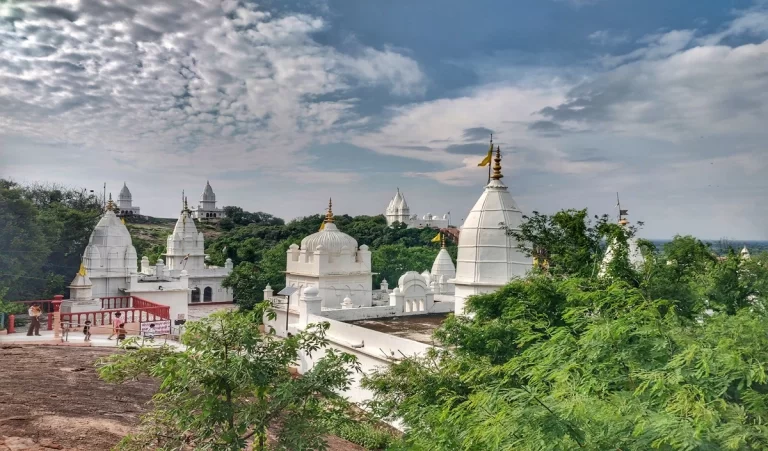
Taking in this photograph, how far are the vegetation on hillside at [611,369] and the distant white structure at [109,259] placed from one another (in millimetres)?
20418

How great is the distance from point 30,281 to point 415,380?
2258 centimetres

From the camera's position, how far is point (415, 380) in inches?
388

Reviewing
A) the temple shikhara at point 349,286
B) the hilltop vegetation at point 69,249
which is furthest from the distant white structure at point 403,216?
the temple shikhara at point 349,286

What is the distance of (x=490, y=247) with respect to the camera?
16.9m

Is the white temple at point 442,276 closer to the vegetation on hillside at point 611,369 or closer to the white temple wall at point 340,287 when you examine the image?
the white temple wall at point 340,287

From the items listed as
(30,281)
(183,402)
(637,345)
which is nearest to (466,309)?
(637,345)

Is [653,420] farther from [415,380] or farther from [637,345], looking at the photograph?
[415,380]

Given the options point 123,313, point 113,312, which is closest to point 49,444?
point 113,312

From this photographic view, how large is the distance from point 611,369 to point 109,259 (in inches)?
1036

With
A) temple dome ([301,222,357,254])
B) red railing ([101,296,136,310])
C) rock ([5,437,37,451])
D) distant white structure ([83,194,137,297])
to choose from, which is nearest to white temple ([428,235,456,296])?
temple dome ([301,222,357,254])

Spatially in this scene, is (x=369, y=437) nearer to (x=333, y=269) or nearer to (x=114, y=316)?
(x=333, y=269)

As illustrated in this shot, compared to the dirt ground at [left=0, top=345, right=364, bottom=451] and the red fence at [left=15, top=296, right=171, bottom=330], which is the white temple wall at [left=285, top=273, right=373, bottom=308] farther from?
the dirt ground at [left=0, top=345, right=364, bottom=451]

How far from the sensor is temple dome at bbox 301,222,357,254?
1031 inches

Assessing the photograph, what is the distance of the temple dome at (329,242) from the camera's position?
85.9 feet
